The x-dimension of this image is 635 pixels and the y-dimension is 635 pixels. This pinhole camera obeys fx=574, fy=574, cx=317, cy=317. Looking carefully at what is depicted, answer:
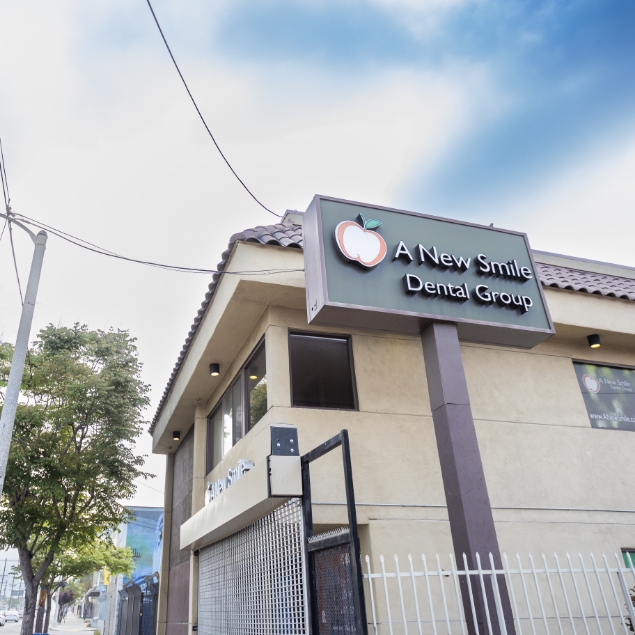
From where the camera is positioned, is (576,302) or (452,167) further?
(452,167)

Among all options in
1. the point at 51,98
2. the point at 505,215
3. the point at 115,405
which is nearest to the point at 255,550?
the point at 51,98

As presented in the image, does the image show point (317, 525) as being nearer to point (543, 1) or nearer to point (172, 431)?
point (172, 431)

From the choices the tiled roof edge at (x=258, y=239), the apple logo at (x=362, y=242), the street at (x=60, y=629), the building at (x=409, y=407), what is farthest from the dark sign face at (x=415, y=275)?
the street at (x=60, y=629)

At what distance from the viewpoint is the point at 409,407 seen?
8.46m

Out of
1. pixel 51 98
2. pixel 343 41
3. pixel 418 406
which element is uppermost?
pixel 343 41

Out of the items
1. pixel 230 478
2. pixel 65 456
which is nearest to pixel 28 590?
pixel 65 456

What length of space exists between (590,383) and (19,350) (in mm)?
9090

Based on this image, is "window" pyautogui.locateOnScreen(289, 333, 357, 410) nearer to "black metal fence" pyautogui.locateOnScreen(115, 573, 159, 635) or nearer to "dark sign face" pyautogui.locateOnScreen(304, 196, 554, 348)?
"dark sign face" pyautogui.locateOnScreen(304, 196, 554, 348)

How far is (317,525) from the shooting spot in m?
7.25

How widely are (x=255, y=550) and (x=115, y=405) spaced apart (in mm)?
10887

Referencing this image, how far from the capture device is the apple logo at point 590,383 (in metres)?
9.83

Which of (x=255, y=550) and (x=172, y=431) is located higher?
(x=172, y=431)

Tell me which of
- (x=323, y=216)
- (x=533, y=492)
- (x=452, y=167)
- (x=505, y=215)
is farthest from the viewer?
(x=505, y=215)

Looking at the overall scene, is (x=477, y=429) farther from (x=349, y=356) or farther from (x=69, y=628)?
(x=69, y=628)
